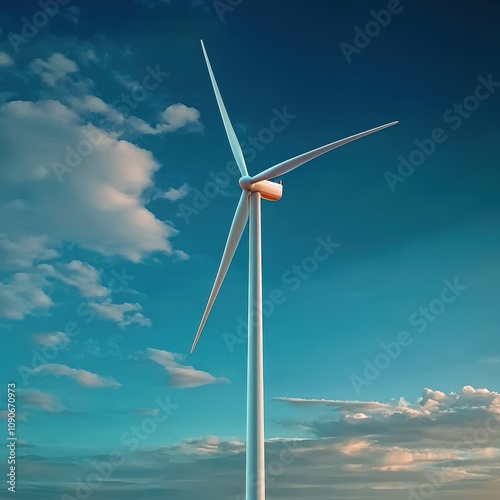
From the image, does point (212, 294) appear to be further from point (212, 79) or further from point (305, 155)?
point (212, 79)

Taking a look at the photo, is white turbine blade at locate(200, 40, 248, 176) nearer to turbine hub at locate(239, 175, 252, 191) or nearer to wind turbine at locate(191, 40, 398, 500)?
wind turbine at locate(191, 40, 398, 500)

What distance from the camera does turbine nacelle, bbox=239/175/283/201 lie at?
90.0ft

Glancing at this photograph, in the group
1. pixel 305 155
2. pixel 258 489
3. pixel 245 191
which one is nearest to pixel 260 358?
pixel 258 489

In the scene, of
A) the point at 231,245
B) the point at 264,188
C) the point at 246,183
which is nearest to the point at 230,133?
the point at 246,183

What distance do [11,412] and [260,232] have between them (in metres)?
12.6

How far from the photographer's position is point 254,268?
1014 inches

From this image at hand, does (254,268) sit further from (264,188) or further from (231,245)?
(264,188)

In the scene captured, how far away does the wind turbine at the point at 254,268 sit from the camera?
2367cm

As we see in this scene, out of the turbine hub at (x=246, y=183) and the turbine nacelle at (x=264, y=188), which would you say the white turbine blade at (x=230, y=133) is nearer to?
the turbine hub at (x=246, y=183)

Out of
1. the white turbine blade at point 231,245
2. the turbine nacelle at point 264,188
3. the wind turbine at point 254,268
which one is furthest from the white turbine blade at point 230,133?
the white turbine blade at point 231,245

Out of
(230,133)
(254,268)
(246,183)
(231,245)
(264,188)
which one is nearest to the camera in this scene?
(254,268)

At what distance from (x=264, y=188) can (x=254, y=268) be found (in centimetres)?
392

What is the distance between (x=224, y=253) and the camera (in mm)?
28281

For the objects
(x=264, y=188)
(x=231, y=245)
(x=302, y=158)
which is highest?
(x=302, y=158)
